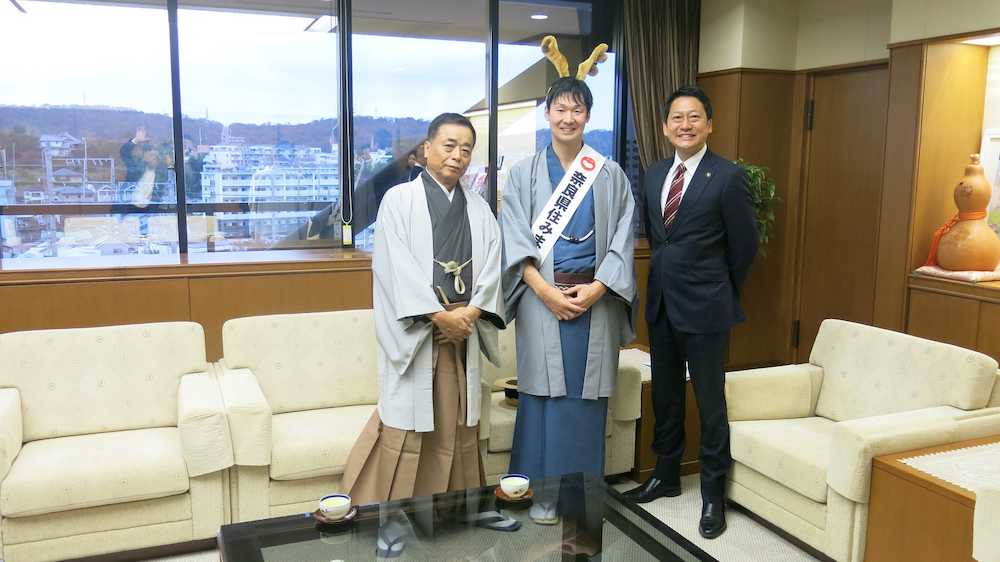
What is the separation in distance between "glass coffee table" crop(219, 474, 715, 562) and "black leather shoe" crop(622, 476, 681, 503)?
90cm

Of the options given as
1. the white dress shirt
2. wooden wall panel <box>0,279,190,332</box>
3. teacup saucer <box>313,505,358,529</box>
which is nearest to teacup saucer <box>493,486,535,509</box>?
teacup saucer <box>313,505,358,529</box>

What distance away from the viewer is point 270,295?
383 centimetres

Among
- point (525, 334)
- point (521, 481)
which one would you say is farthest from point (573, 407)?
point (521, 481)

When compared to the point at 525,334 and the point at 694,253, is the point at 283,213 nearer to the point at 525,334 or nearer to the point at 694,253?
the point at 525,334

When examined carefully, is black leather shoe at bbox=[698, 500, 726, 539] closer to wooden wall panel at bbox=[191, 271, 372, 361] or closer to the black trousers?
the black trousers

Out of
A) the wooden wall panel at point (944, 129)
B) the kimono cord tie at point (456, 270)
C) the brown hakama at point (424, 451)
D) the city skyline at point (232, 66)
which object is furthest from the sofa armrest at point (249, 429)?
the wooden wall panel at point (944, 129)

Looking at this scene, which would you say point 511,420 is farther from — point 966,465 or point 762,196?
point 762,196

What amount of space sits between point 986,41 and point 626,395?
2388 millimetres

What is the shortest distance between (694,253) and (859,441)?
2.71 feet

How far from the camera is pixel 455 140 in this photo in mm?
2645

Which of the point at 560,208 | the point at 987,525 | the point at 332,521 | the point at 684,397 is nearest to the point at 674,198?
the point at 560,208

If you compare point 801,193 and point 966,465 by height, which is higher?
point 801,193

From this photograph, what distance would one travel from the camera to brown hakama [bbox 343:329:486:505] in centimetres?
270

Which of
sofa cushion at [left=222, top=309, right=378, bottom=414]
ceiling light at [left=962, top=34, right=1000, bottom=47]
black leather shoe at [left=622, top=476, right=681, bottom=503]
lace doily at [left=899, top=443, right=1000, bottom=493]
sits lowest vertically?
black leather shoe at [left=622, top=476, right=681, bottom=503]
